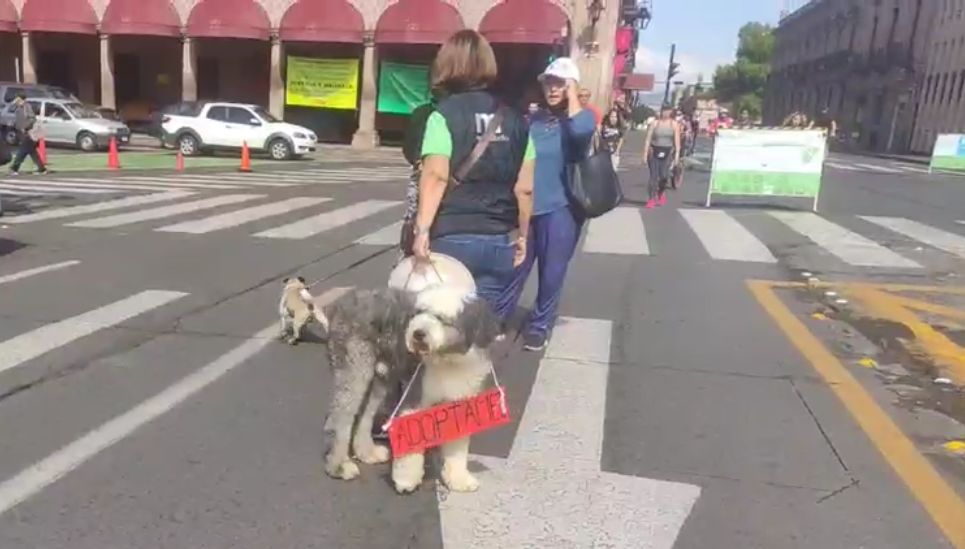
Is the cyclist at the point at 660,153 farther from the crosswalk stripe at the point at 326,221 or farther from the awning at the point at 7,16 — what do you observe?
the awning at the point at 7,16

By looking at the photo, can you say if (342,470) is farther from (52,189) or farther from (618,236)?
(52,189)

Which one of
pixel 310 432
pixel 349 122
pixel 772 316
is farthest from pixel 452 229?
pixel 349 122

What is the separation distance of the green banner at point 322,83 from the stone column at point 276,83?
0.48 m

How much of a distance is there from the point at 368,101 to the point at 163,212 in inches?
736

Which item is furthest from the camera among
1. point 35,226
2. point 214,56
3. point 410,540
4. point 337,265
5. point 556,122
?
point 214,56

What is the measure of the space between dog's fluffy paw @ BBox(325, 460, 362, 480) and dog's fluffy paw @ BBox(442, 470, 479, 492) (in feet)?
1.33

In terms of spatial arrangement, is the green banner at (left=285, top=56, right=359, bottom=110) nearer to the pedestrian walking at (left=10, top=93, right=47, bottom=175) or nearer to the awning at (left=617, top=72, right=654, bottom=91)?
the pedestrian walking at (left=10, top=93, right=47, bottom=175)

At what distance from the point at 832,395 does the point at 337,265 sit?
4.94 metres

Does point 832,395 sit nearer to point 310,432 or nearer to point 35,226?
point 310,432

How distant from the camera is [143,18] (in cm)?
2958

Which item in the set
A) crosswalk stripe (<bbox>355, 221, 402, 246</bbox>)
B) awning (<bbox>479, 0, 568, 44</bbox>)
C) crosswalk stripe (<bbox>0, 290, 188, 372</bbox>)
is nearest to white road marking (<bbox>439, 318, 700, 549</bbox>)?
crosswalk stripe (<bbox>0, 290, 188, 372</bbox>)

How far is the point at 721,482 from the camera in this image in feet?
12.5

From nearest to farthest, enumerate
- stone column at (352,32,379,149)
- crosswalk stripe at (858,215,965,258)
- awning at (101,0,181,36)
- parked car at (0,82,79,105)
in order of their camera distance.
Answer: crosswalk stripe at (858,215,965,258), parked car at (0,82,79,105), stone column at (352,32,379,149), awning at (101,0,181,36)

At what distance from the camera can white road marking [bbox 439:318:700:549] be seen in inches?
129
